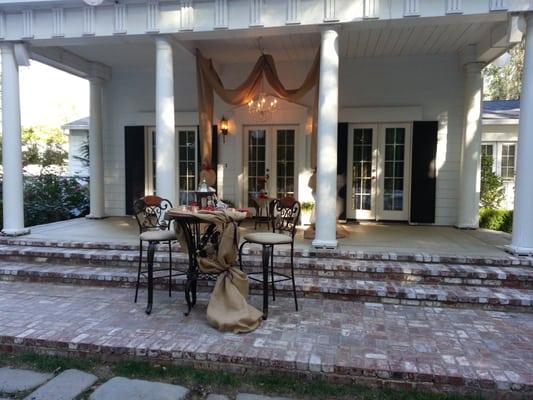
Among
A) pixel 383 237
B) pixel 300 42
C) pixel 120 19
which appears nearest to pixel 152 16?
pixel 120 19

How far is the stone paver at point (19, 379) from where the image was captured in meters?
2.64

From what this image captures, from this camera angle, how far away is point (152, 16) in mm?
5066

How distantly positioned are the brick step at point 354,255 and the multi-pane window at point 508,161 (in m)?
5.79

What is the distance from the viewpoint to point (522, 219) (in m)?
4.62

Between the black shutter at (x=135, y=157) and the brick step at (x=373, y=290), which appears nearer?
the brick step at (x=373, y=290)

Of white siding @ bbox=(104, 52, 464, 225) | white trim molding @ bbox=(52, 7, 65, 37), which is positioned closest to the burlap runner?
white trim molding @ bbox=(52, 7, 65, 37)

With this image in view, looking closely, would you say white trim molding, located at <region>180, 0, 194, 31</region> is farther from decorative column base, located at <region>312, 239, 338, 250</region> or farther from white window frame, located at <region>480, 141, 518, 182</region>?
white window frame, located at <region>480, 141, 518, 182</region>

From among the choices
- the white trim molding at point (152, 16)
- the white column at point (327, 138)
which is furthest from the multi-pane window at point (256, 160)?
the white trim molding at point (152, 16)

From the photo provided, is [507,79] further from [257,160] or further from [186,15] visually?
[186,15]

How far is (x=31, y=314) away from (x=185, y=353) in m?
1.78

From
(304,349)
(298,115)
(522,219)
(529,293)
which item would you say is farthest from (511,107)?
(304,349)

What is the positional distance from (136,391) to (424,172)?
19.9 ft

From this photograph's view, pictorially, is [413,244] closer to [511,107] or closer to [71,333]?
[71,333]

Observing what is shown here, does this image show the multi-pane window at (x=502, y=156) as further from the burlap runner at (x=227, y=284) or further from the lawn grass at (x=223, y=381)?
the lawn grass at (x=223, y=381)
